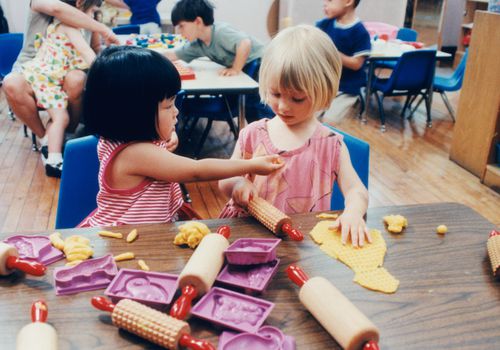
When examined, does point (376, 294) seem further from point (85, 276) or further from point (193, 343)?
point (85, 276)

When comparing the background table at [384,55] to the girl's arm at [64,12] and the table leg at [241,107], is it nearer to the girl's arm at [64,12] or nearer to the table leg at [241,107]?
the table leg at [241,107]

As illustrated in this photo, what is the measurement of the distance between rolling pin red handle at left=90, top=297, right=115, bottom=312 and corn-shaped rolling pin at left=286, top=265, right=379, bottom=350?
287 millimetres

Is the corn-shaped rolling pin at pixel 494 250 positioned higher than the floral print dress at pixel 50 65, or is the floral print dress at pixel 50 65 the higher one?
the corn-shaped rolling pin at pixel 494 250

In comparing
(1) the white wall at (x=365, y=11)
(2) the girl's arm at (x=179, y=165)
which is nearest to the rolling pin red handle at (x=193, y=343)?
(2) the girl's arm at (x=179, y=165)

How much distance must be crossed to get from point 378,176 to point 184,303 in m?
2.79

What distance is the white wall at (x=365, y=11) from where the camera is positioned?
19.8 feet

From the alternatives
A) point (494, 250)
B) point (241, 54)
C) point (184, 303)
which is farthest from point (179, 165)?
point (241, 54)

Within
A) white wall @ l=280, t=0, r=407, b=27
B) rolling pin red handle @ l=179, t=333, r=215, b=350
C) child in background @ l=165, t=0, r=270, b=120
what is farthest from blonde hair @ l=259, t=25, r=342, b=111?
white wall @ l=280, t=0, r=407, b=27

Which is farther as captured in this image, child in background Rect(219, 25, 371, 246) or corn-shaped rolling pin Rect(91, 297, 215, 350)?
child in background Rect(219, 25, 371, 246)

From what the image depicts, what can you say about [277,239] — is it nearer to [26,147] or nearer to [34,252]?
[34,252]

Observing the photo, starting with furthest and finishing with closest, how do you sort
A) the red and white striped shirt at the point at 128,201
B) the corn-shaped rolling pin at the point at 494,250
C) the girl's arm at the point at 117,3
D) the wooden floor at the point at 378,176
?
1. the girl's arm at the point at 117,3
2. the wooden floor at the point at 378,176
3. the red and white striped shirt at the point at 128,201
4. the corn-shaped rolling pin at the point at 494,250

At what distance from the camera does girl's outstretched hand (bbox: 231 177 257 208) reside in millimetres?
1075

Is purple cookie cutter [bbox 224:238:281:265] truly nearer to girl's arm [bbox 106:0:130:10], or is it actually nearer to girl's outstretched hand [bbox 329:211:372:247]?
girl's outstretched hand [bbox 329:211:372:247]

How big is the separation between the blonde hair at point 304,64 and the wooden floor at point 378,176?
1651 mm
